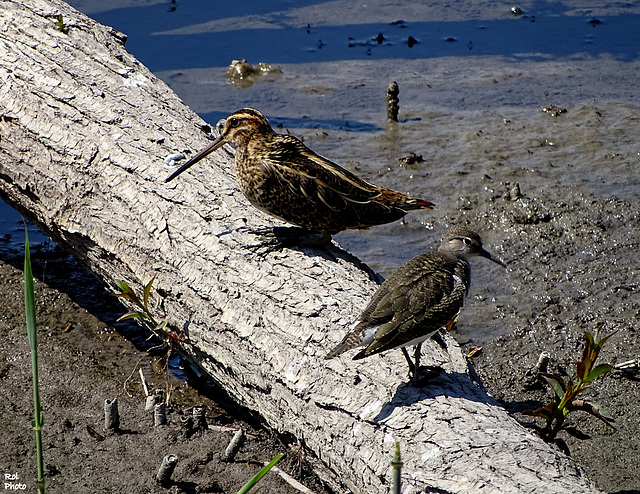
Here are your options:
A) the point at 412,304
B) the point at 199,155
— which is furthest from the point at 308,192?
the point at 412,304

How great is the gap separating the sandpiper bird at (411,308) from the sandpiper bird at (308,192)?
26.7 inches

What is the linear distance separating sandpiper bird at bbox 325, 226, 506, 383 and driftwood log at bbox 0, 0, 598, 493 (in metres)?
0.24

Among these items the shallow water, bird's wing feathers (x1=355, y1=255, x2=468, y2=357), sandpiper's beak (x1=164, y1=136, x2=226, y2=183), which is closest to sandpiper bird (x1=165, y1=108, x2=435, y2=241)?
sandpiper's beak (x1=164, y1=136, x2=226, y2=183)

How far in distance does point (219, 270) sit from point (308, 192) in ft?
2.36

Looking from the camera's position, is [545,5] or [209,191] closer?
[209,191]

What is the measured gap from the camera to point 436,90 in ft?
29.7

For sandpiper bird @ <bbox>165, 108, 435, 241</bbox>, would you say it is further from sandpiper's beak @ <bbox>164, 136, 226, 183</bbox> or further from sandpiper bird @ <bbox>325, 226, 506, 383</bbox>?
sandpiper bird @ <bbox>325, 226, 506, 383</bbox>

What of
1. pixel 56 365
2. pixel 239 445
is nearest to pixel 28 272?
pixel 239 445

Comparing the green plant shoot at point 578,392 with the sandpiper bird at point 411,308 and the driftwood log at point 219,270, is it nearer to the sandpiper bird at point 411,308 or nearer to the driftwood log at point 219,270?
the driftwood log at point 219,270

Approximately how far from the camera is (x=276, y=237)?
4.48 metres

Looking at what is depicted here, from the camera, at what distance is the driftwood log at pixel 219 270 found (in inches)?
124

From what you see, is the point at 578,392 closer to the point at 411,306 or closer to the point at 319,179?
the point at 411,306

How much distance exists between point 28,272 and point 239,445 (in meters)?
2.35

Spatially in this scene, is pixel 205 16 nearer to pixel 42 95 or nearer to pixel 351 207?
pixel 42 95
